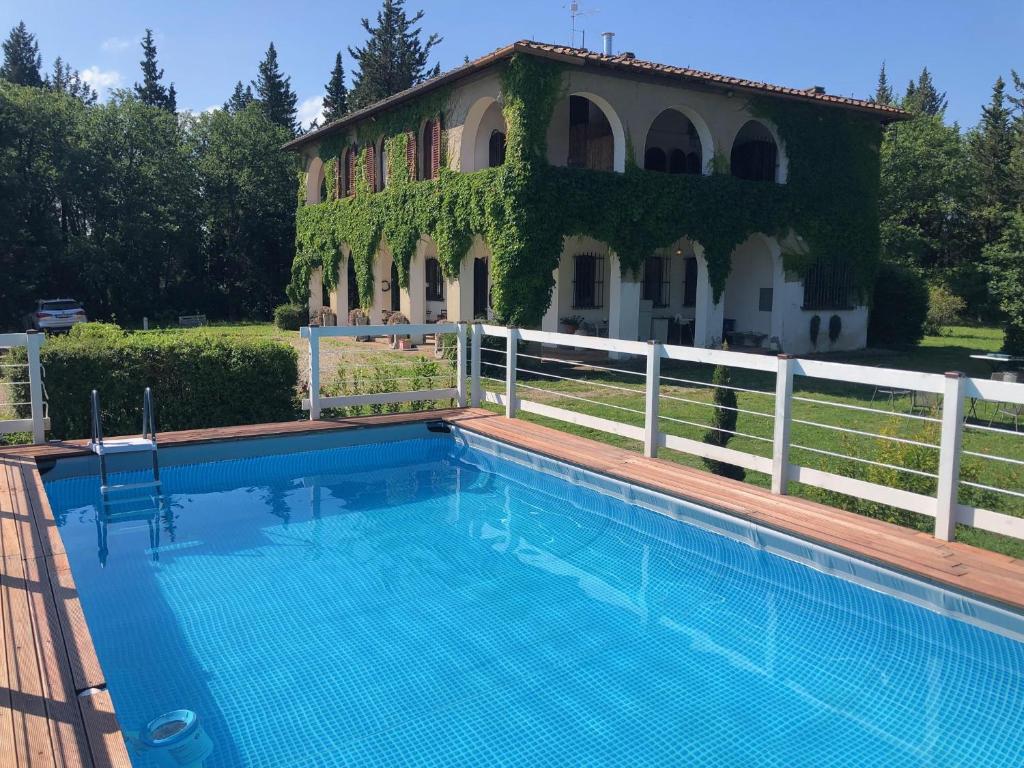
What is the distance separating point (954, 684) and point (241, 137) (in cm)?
3531

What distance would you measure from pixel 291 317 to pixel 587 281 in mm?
11693

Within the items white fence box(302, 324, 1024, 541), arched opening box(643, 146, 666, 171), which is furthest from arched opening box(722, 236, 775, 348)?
white fence box(302, 324, 1024, 541)

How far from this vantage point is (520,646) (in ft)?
15.3

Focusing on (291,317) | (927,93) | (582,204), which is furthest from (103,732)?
(927,93)

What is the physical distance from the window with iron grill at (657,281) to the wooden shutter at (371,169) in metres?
8.27

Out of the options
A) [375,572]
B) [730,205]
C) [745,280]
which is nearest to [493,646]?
[375,572]

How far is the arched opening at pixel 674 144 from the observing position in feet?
67.7

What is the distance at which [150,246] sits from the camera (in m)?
30.4

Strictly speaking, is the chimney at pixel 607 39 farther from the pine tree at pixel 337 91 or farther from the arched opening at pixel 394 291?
the pine tree at pixel 337 91

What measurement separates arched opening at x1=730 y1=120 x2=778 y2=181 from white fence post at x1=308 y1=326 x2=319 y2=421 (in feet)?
46.9

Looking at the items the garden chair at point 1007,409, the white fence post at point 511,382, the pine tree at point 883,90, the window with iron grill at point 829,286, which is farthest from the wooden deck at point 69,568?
the pine tree at point 883,90

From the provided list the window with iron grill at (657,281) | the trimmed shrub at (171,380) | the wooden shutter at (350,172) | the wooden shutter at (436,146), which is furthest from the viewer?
the wooden shutter at (350,172)

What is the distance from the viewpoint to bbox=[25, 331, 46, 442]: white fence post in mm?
7695

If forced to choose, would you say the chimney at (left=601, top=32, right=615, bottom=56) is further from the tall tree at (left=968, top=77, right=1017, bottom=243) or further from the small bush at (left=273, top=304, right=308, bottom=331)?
the tall tree at (left=968, top=77, right=1017, bottom=243)
